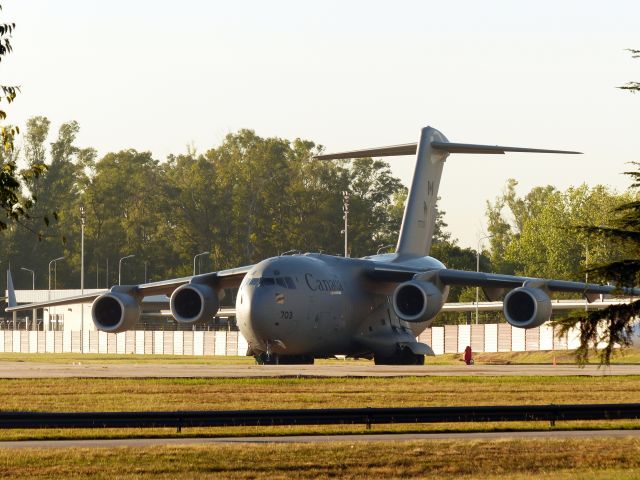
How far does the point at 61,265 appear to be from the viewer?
162750mm

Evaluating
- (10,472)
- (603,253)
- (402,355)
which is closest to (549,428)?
(10,472)

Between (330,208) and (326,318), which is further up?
(330,208)

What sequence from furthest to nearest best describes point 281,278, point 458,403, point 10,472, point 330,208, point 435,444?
point 330,208 < point 281,278 < point 458,403 < point 435,444 < point 10,472

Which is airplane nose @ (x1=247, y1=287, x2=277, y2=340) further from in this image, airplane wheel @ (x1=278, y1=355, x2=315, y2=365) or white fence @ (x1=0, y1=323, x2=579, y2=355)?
white fence @ (x1=0, y1=323, x2=579, y2=355)

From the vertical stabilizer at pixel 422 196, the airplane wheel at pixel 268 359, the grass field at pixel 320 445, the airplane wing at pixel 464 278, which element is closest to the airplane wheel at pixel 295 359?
the airplane wheel at pixel 268 359

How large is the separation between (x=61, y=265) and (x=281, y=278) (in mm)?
116208

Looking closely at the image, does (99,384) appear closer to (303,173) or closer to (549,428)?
(549,428)

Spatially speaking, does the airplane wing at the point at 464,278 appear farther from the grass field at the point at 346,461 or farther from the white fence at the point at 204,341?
the grass field at the point at 346,461

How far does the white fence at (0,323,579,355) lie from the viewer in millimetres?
78812

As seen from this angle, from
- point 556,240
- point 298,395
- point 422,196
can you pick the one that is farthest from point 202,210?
point 298,395

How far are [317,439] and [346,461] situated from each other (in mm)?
2923

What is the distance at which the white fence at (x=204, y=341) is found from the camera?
78812mm

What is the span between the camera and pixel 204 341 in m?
90.4

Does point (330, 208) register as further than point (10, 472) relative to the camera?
Yes
